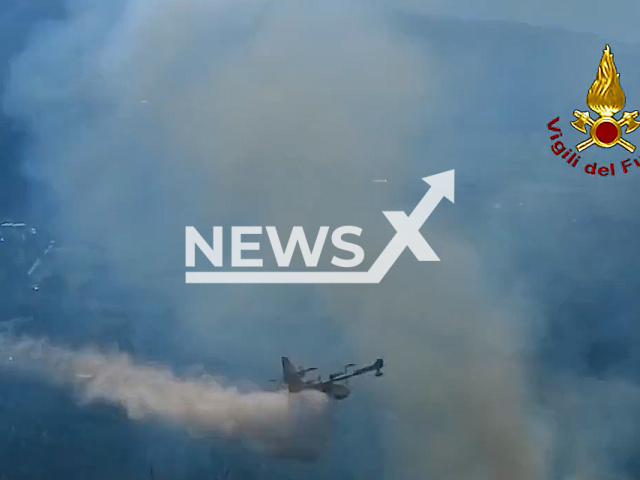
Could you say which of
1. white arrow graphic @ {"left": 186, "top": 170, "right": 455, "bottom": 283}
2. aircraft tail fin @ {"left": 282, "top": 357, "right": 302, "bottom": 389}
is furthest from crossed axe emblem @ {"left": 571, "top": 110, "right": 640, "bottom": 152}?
aircraft tail fin @ {"left": 282, "top": 357, "right": 302, "bottom": 389}

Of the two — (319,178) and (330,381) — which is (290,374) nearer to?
(330,381)

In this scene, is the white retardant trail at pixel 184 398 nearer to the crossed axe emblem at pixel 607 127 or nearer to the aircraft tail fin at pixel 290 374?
the aircraft tail fin at pixel 290 374

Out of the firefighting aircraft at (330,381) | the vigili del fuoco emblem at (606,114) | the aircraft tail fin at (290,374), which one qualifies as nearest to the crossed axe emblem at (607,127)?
the vigili del fuoco emblem at (606,114)

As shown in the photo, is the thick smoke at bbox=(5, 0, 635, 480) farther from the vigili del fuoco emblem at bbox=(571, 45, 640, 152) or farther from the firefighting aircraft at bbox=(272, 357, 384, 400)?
the vigili del fuoco emblem at bbox=(571, 45, 640, 152)

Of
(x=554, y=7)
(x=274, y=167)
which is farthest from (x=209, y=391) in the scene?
(x=554, y=7)

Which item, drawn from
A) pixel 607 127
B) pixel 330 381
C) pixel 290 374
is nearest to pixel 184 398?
pixel 290 374

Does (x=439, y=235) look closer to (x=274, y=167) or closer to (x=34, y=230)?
(x=274, y=167)

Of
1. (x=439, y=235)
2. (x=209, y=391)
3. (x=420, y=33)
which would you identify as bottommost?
(x=209, y=391)
